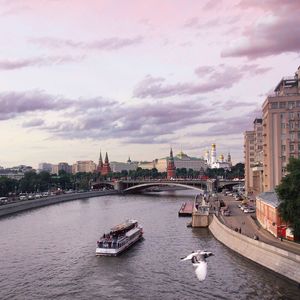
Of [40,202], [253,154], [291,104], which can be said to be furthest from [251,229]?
[253,154]

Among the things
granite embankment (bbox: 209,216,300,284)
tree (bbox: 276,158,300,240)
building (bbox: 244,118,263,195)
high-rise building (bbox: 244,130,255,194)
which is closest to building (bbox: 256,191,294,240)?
tree (bbox: 276,158,300,240)

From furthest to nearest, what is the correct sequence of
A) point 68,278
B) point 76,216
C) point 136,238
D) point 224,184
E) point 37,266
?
point 224,184, point 76,216, point 136,238, point 37,266, point 68,278

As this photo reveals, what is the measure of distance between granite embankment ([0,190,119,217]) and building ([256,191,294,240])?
54.9 meters

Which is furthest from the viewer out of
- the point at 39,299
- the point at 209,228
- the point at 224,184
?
the point at 224,184

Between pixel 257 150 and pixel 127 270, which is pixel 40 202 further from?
pixel 127 270

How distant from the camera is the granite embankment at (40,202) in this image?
104 m

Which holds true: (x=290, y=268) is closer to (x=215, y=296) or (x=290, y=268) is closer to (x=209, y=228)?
(x=215, y=296)

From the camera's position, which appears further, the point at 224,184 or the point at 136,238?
the point at 224,184

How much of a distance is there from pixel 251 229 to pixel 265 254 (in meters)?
17.0

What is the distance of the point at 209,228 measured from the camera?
73625 mm

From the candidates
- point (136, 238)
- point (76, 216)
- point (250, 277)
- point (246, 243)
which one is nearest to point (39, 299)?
point (250, 277)

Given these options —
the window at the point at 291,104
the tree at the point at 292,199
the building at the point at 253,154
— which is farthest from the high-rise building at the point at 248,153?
A: the tree at the point at 292,199

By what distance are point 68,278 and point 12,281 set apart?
465cm

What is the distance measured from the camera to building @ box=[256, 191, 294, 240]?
170ft
